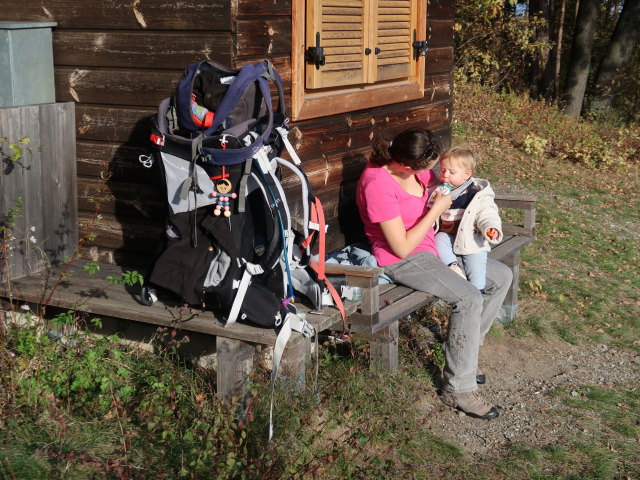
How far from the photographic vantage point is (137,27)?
16.5 ft

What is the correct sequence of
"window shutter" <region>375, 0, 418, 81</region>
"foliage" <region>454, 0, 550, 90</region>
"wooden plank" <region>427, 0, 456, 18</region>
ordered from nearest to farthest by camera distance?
"window shutter" <region>375, 0, 418, 81</region> → "wooden plank" <region>427, 0, 456, 18</region> → "foliage" <region>454, 0, 550, 90</region>

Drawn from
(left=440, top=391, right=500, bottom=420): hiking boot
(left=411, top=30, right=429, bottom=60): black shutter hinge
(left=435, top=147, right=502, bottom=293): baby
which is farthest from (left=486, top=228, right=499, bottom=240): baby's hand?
(left=411, top=30, right=429, bottom=60): black shutter hinge

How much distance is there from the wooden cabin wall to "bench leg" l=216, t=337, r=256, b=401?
920mm

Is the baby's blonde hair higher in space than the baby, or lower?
higher

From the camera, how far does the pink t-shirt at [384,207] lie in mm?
5375

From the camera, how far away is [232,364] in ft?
14.7

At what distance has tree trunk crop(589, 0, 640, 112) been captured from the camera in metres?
17.1

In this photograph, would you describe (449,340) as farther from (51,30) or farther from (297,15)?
(51,30)

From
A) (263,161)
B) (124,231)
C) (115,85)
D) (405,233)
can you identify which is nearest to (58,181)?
(124,231)

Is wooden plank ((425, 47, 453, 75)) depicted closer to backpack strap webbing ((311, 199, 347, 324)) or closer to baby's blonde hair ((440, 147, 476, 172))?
baby's blonde hair ((440, 147, 476, 172))

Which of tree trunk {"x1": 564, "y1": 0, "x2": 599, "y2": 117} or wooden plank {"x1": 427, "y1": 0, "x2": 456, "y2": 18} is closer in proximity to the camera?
wooden plank {"x1": 427, "y1": 0, "x2": 456, "y2": 18}

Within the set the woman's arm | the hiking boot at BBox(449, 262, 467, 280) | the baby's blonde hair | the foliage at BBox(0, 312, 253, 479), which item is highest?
the baby's blonde hair

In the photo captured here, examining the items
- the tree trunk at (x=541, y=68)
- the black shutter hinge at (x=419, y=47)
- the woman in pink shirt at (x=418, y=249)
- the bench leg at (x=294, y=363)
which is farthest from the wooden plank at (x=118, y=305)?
the tree trunk at (x=541, y=68)

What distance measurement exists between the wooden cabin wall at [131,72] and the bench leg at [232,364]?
92 cm
